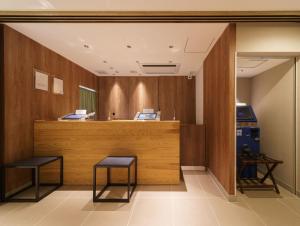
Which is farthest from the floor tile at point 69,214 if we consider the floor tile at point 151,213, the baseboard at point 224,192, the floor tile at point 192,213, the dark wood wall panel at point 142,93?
the dark wood wall panel at point 142,93

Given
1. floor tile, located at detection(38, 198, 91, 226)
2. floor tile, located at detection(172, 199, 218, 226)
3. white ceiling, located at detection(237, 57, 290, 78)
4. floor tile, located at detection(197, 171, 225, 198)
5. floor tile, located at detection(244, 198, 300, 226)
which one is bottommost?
floor tile, located at detection(38, 198, 91, 226)

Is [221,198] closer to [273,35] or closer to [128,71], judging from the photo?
[273,35]

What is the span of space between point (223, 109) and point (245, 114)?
1.13 meters

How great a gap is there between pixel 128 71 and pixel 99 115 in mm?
2195

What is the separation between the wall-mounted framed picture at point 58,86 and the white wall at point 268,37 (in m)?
3.91

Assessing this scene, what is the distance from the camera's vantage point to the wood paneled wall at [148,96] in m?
7.63

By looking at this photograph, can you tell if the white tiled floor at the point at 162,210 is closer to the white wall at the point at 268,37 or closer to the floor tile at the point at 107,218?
the floor tile at the point at 107,218

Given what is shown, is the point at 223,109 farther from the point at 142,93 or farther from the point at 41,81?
the point at 142,93

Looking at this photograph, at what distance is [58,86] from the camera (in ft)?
15.6

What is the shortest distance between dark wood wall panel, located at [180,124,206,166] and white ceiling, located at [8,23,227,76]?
1.84m

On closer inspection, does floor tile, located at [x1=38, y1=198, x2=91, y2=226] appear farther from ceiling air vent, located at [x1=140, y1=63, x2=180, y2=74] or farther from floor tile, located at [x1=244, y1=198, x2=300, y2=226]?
ceiling air vent, located at [x1=140, y1=63, x2=180, y2=74]

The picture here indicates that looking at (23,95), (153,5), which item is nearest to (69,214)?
(23,95)

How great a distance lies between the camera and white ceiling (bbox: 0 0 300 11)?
2.50 metres

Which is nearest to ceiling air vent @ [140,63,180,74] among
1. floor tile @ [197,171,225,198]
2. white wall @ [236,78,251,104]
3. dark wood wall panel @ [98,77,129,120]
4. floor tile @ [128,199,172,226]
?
dark wood wall panel @ [98,77,129,120]
